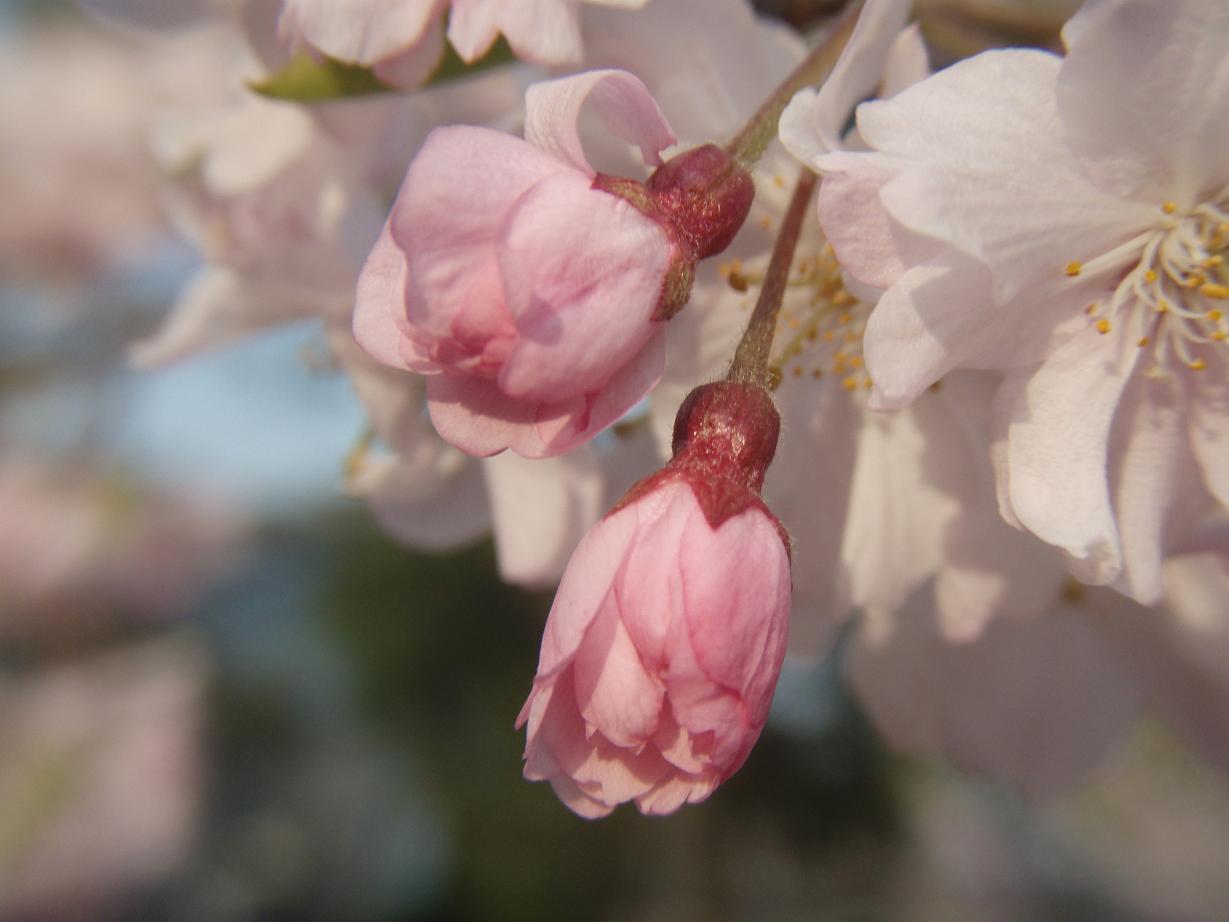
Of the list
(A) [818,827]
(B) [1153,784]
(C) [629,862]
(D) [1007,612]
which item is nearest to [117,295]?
(C) [629,862]

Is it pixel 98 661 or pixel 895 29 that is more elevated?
pixel 895 29

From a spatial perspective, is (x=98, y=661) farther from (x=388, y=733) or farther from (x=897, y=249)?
(x=897, y=249)

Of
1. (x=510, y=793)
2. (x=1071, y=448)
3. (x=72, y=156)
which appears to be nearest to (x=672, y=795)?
(x=1071, y=448)

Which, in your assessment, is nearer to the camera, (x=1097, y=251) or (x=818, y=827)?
(x=1097, y=251)

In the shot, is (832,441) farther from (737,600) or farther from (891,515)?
(737,600)

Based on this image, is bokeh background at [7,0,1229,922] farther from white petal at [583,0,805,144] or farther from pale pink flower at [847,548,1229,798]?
white petal at [583,0,805,144]

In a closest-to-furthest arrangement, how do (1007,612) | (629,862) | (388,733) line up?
(1007,612), (629,862), (388,733)

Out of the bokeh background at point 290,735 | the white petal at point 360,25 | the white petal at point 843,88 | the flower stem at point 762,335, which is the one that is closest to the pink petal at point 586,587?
the flower stem at point 762,335
